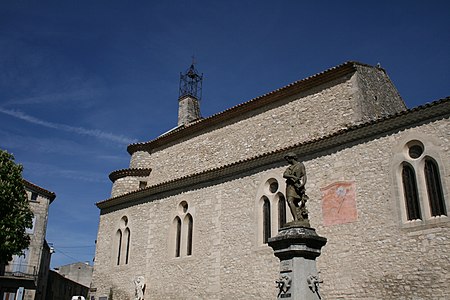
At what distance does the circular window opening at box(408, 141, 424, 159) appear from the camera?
12221 mm

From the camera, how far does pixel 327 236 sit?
13.3 m

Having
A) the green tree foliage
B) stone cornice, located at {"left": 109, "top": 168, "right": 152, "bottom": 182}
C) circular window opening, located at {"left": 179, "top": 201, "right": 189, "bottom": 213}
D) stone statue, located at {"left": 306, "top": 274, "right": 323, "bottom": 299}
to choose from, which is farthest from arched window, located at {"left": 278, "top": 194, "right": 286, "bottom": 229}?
the green tree foliage

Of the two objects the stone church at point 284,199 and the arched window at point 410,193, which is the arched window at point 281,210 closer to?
the stone church at point 284,199

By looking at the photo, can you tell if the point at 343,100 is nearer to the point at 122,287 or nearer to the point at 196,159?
the point at 196,159

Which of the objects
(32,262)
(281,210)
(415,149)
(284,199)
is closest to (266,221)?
(281,210)

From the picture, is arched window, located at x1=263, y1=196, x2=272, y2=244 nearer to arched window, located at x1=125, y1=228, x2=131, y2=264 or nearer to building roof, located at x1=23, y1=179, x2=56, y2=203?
arched window, located at x1=125, y1=228, x2=131, y2=264

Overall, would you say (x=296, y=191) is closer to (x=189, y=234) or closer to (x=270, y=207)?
(x=270, y=207)

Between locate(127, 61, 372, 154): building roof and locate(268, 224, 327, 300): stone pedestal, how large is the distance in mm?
9195

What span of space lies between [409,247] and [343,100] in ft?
18.8

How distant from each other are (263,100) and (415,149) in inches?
271

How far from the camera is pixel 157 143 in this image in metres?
22.1

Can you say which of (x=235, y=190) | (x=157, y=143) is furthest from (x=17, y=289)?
(x=235, y=190)

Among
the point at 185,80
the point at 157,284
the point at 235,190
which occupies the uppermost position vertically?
the point at 185,80

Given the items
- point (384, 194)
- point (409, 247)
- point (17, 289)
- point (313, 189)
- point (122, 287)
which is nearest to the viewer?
point (409, 247)
